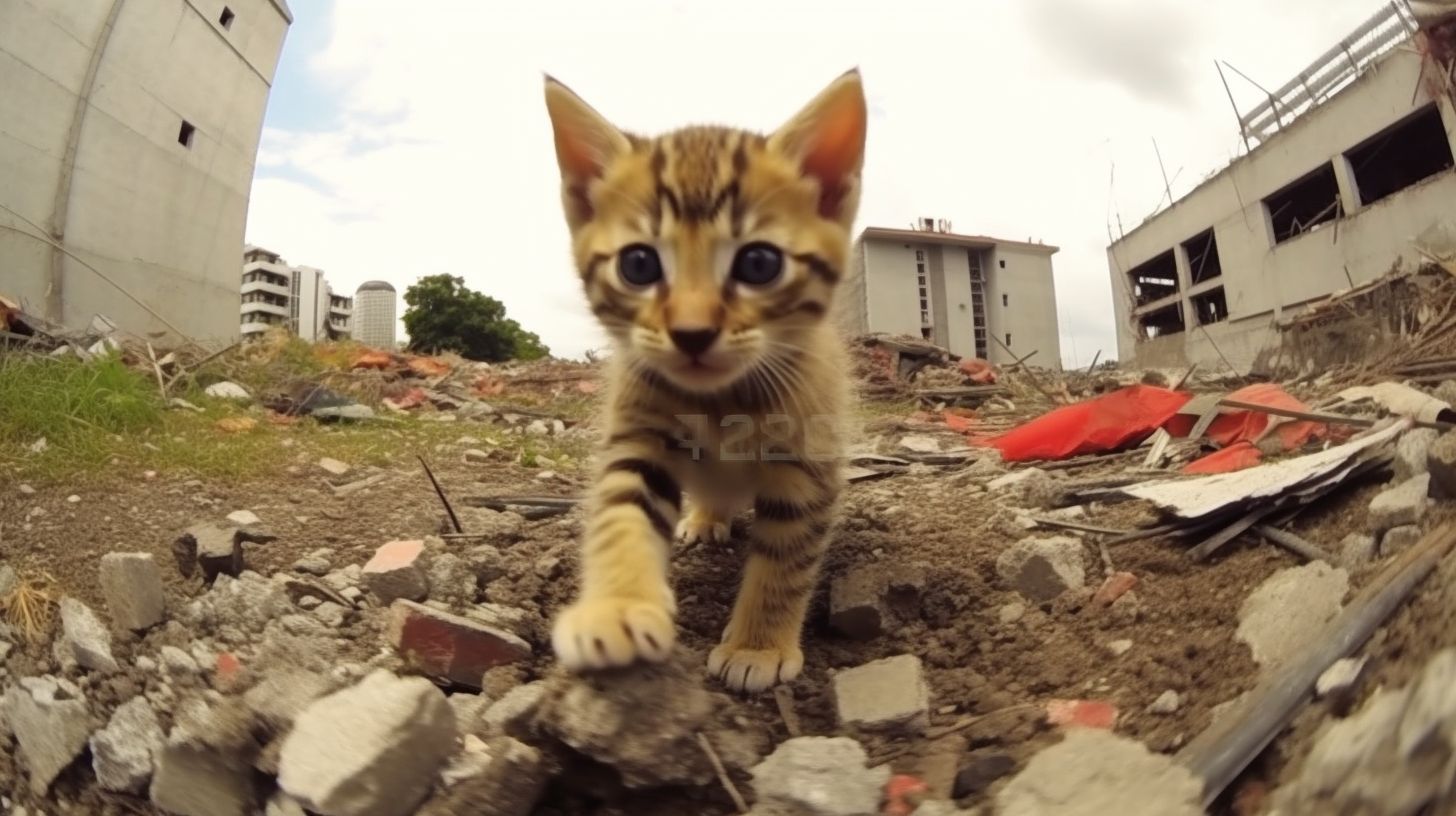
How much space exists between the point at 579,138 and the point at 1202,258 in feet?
4.34

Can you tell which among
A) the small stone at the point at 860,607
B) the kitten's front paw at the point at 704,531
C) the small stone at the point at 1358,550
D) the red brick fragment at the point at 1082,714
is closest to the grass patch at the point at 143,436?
the kitten's front paw at the point at 704,531

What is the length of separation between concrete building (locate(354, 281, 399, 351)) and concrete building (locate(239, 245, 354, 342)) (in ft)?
0.22

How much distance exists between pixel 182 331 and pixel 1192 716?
2.73 metres

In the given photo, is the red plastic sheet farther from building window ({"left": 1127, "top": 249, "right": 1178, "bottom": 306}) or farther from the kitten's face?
the kitten's face

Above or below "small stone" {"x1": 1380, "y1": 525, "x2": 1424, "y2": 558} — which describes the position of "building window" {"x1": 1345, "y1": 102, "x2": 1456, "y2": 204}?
above

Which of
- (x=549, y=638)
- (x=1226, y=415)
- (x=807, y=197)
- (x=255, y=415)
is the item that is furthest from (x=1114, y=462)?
(x=255, y=415)

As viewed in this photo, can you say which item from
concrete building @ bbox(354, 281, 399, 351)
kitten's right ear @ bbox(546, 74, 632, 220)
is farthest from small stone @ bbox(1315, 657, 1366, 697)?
concrete building @ bbox(354, 281, 399, 351)

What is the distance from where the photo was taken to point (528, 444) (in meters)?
2.23

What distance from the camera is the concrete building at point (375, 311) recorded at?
7.06ft

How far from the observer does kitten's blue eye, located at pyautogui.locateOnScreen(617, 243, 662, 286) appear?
2.92ft

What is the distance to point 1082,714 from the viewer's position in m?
0.66

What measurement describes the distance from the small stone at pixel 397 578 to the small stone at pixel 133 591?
10.1 inches

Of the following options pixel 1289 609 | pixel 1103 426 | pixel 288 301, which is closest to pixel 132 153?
pixel 288 301

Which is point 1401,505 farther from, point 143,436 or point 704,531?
point 143,436
